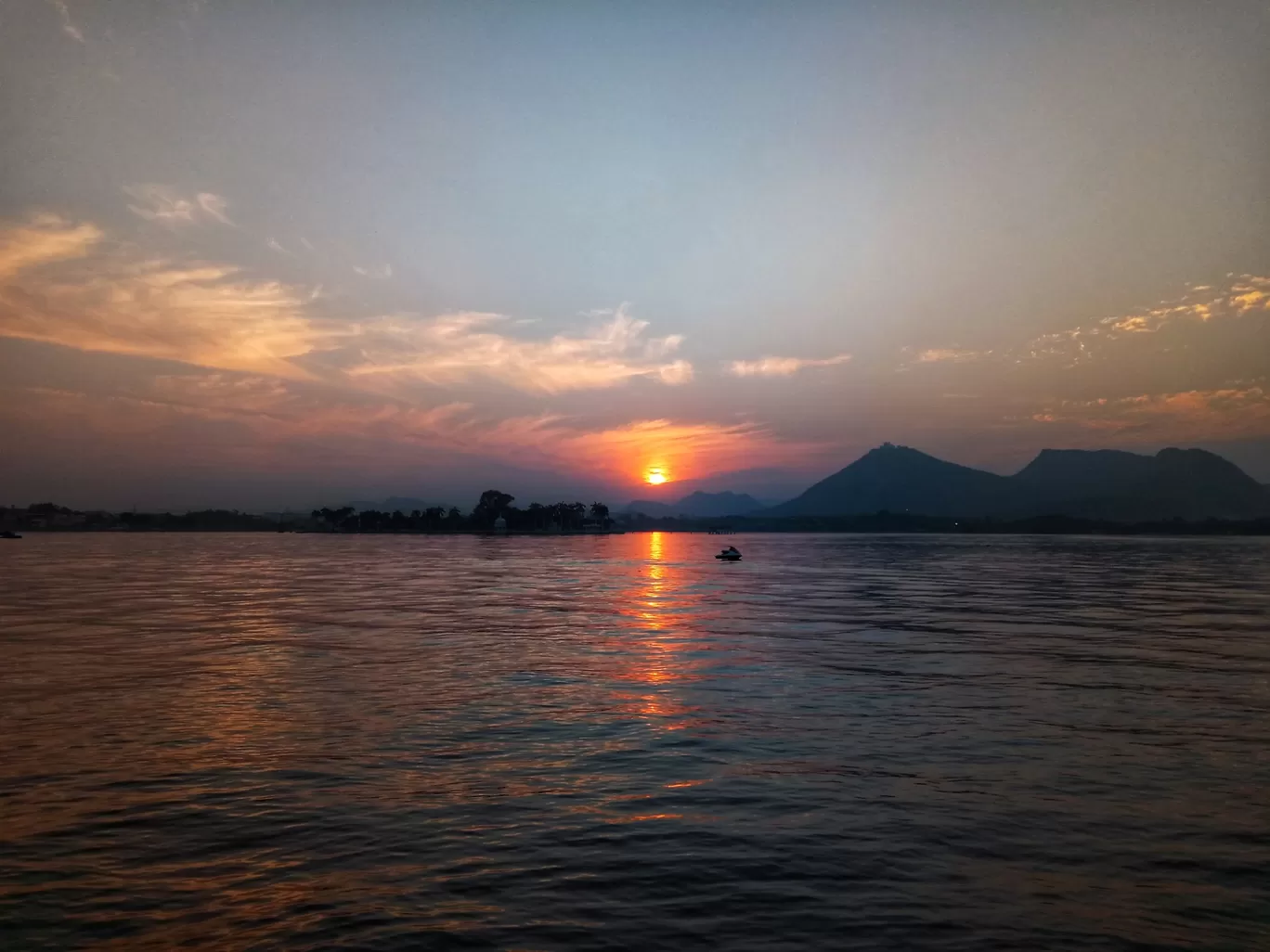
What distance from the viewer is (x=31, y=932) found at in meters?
12.3

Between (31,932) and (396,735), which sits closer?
(31,932)

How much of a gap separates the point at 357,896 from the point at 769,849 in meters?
7.29

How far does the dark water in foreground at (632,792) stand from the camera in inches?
512

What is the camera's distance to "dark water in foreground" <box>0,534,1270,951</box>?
13.0m

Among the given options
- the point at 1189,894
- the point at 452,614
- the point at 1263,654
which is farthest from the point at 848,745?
the point at 452,614

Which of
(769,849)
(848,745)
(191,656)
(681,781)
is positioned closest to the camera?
(769,849)

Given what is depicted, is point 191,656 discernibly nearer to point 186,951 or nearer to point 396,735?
point 396,735

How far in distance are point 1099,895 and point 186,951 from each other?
13.9m

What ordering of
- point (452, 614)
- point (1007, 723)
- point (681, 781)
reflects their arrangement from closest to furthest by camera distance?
point (681, 781)
point (1007, 723)
point (452, 614)

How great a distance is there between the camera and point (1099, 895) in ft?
45.8

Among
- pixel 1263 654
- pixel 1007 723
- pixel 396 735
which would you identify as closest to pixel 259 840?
pixel 396 735

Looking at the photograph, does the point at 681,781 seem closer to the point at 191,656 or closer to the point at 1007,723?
the point at 1007,723

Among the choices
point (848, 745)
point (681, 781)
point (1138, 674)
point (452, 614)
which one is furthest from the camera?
point (452, 614)

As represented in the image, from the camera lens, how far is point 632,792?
63.7 feet
